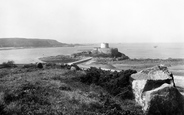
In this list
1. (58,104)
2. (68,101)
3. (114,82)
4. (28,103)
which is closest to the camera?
(28,103)

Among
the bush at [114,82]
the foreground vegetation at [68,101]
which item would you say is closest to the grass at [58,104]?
the foreground vegetation at [68,101]

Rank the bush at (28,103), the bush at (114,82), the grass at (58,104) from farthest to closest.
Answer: the bush at (114,82) → the grass at (58,104) → the bush at (28,103)

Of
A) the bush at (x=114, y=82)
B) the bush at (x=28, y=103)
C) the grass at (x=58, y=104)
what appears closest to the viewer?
the bush at (x=28, y=103)

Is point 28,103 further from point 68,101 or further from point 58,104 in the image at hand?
point 68,101

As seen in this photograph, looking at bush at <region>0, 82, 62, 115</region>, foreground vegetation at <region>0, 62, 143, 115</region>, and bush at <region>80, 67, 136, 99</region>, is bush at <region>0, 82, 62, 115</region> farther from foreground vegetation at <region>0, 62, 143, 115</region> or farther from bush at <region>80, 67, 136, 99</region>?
bush at <region>80, 67, 136, 99</region>

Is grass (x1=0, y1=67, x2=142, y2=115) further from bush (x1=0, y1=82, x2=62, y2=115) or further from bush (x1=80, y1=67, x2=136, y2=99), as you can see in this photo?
bush (x1=80, y1=67, x2=136, y2=99)

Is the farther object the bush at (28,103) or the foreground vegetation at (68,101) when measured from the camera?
the foreground vegetation at (68,101)

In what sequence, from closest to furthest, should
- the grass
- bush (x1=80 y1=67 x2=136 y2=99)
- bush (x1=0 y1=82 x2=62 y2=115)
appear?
bush (x1=0 y1=82 x2=62 y2=115) → the grass → bush (x1=80 y1=67 x2=136 y2=99)

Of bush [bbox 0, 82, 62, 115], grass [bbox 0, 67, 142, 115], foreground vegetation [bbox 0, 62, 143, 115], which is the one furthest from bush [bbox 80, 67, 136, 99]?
bush [bbox 0, 82, 62, 115]

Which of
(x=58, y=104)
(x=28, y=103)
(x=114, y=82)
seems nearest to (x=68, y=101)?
(x=58, y=104)

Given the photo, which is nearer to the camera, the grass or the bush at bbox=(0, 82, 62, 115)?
the bush at bbox=(0, 82, 62, 115)

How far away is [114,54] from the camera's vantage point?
49.6 metres

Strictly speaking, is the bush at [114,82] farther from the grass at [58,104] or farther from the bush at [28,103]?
the bush at [28,103]

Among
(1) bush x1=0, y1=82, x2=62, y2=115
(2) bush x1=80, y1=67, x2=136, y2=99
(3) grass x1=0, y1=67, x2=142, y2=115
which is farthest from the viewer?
(2) bush x1=80, y1=67, x2=136, y2=99
